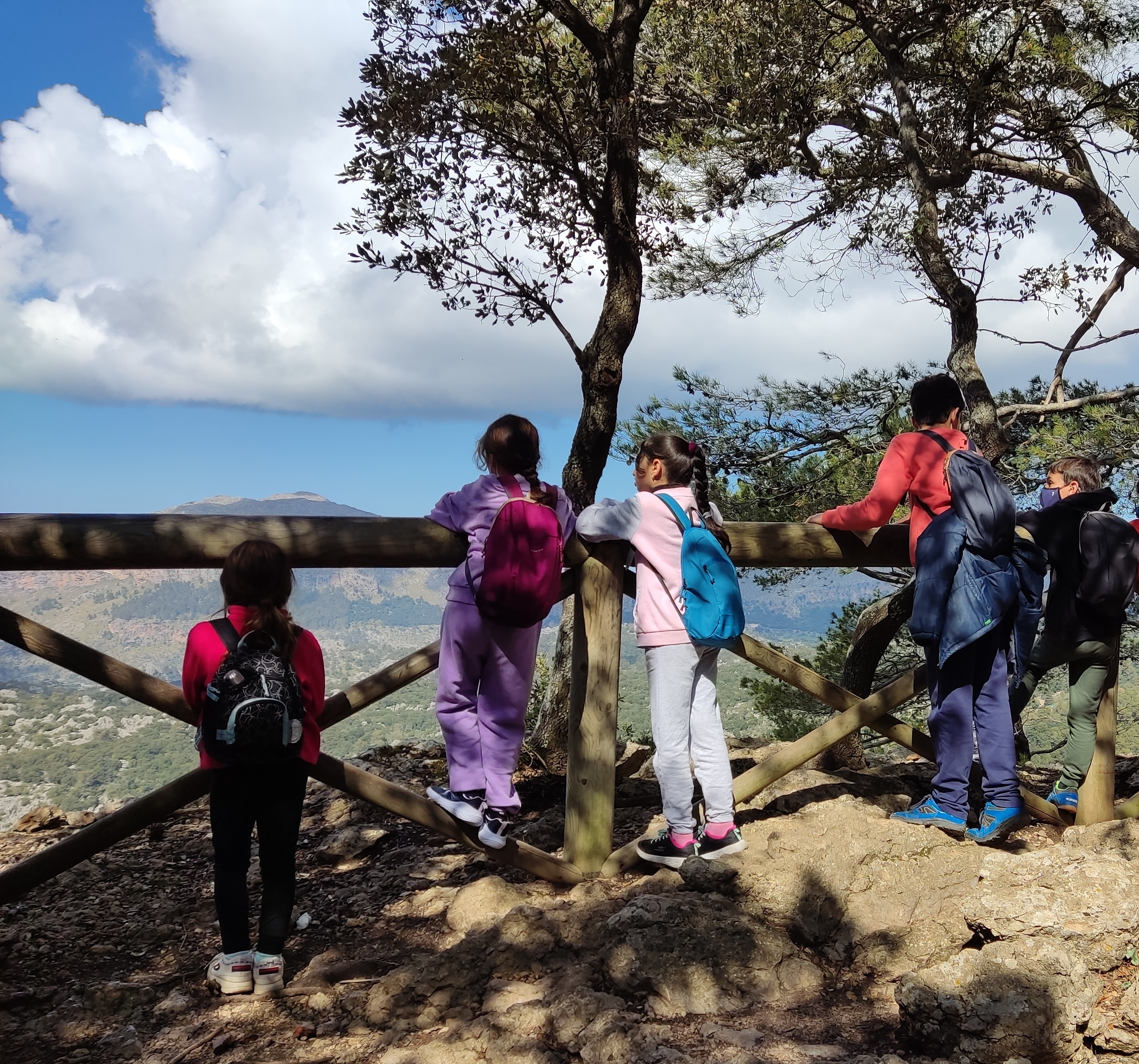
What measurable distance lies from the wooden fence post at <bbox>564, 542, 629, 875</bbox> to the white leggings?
0.66 ft

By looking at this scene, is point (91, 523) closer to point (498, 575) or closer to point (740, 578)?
point (498, 575)

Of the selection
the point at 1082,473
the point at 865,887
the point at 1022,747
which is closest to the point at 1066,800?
the point at 1082,473

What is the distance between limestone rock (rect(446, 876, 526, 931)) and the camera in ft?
11.5

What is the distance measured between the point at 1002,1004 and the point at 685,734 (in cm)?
150

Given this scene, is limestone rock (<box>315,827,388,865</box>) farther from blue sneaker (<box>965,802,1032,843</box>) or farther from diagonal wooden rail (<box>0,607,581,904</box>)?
blue sneaker (<box>965,802,1032,843</box>)

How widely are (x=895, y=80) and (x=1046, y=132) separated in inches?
68.4

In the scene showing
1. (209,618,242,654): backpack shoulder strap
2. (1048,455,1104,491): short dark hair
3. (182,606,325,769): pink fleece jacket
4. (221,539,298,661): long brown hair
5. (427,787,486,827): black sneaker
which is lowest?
(427,787,486,827): black sneaker

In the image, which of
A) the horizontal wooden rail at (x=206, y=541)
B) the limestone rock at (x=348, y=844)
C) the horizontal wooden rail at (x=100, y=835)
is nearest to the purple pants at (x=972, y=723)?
the horizontal wooden rail at (x=206, y=541)

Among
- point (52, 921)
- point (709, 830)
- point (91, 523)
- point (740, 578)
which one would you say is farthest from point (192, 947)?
point (740, 578)

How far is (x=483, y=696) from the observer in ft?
11.7

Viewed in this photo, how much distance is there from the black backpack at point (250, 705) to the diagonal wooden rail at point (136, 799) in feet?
0.75

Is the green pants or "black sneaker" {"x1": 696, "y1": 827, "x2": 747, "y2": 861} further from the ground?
the green pants

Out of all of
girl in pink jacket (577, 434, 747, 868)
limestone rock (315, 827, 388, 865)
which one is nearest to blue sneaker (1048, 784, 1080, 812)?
girl in pink jacket (577, 434, 747, 868)

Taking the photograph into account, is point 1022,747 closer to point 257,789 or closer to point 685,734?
point 685,734
